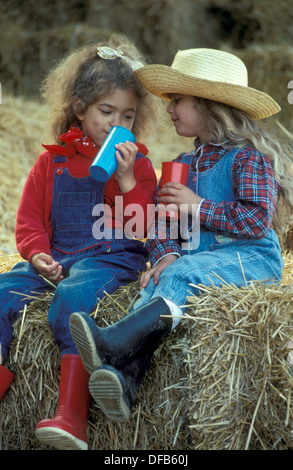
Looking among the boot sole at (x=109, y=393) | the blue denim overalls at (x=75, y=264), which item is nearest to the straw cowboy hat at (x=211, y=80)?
the blue denim overalls at (x=75, y=264)

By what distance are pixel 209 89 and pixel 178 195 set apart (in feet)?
1.45

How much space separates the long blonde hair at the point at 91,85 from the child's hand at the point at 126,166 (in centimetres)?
39

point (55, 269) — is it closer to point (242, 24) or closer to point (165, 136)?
point (165, 136)

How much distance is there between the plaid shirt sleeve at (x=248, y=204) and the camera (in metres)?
2.28

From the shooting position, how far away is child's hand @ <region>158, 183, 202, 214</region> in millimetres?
2334

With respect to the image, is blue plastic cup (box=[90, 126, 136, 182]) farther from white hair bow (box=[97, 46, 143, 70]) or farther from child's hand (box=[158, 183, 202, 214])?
white hair bow (box=[97, 46, 143, 70])

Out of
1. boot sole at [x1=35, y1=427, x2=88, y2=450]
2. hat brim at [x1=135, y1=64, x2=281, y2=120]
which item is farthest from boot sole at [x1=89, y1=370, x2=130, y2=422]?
hat brim at [x1=135, y1=64, x2=281, y2=120]

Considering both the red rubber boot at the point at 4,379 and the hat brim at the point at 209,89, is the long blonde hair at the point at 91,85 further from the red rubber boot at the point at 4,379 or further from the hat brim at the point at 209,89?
the red rubber boot at the point at 4,379

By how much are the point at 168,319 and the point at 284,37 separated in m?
4.76

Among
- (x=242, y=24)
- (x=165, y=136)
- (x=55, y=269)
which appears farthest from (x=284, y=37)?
(x=55, y=269)

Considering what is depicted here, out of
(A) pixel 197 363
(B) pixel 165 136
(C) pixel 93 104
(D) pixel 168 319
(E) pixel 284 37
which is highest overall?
(E) pixel 284 37

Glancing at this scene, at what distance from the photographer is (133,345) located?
75.3 inches

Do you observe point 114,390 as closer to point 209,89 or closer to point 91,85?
point 209,89
